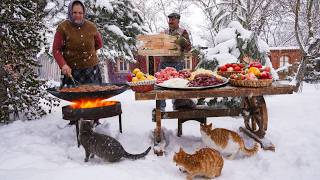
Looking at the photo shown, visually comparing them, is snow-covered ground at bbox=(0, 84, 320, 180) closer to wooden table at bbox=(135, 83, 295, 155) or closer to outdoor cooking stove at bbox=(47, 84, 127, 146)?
wooden table at bbox=(135, 83, 295, 155)

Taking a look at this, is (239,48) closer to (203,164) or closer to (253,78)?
(253,78)

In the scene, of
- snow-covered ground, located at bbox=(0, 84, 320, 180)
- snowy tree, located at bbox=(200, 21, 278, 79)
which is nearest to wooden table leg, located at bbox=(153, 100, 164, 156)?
snow-covered ground, located at bbox=(0, 84, 320, 180)

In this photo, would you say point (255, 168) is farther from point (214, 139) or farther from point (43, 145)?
point (43, 145)

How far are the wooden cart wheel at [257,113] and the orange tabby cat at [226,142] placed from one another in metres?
0.65

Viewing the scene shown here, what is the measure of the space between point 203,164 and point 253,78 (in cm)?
157

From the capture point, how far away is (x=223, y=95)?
422 centimetres

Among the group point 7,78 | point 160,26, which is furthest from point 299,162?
point 160,26

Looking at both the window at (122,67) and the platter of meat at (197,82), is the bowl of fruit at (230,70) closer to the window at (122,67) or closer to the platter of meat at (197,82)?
the platter of meat at (197,82)

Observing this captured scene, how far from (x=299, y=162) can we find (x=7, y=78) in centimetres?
571

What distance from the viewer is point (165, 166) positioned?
402cm

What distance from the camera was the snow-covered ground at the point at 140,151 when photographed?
3.51 m

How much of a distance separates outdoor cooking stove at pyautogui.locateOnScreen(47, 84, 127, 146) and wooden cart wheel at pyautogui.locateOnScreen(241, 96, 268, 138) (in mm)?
2212

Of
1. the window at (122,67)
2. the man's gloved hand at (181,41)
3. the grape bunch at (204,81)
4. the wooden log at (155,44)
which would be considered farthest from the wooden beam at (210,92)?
the window at (122,67)

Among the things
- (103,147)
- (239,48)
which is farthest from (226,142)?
(239,48)
